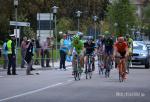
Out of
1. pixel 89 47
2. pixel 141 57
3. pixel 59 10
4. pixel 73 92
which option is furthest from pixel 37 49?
pixel 59 10

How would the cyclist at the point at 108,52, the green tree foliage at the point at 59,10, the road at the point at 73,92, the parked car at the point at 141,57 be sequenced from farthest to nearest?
1. the green tree foliage at the point at 59,10
2. the parked car at the point at 141,57
3. the cyclist at the point at 108,52
4. the road at the point at 73,92

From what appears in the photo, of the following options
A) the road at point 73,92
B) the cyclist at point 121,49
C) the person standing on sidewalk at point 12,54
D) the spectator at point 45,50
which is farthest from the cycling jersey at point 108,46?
the spectator at point 45,50

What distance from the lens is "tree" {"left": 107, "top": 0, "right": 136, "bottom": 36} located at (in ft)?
299

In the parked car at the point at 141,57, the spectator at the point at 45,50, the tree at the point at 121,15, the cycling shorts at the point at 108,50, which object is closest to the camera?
the cycling shorts at the point at 108,50

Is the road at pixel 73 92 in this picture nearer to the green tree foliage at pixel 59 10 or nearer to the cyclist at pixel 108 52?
the cyclist at pixel 108 52

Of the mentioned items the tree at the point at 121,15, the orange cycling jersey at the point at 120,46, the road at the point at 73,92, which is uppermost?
the tree at the point at 121,15

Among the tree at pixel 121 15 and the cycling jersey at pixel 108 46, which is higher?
the tree at pixel 121 15

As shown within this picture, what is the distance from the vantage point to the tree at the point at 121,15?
91.1 meters

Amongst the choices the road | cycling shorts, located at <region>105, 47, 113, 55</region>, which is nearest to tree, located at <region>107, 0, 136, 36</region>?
cycling shorts, located at <region>105, 47, 113, 55</region>

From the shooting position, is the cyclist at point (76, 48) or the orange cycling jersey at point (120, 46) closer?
the orange cycling jersey at point (120, 46)

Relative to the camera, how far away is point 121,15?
9281cm

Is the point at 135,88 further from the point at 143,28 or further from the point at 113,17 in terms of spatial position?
the point at 143,28

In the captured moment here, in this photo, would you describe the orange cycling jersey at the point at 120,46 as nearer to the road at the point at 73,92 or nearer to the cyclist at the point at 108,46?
the road at the point at 73,92

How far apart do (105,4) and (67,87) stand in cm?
8059
